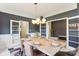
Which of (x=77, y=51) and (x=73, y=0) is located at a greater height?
(x=73, y=0)

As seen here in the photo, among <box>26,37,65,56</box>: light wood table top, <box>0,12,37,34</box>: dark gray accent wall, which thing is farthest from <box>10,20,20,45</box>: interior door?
<box>26,37,65,56</box>: light wood table top

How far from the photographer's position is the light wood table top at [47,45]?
1.99 metres

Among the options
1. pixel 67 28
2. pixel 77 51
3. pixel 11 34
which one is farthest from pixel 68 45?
pixel 11 34

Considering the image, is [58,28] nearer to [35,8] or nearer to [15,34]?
[35,8]

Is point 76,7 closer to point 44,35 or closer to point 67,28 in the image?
point 67,28

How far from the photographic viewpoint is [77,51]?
1983 millimetres

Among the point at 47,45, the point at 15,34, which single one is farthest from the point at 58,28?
the point at 15,34

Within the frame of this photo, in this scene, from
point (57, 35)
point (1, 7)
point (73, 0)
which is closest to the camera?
point (73, 0)

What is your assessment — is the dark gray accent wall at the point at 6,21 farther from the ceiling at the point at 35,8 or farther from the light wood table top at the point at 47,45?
the light wood table top at the point at 47,45

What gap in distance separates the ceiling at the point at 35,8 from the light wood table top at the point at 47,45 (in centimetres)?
55

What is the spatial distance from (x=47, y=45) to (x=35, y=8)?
0.85 m

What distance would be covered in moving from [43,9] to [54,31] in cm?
52

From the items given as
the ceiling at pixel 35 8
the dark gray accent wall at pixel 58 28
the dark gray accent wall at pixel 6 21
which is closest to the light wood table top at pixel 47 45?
the dark gray accent wall at pixel 58 28

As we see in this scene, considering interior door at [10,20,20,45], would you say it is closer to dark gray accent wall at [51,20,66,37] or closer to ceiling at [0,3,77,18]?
ceiling at [0,3,77,18]
